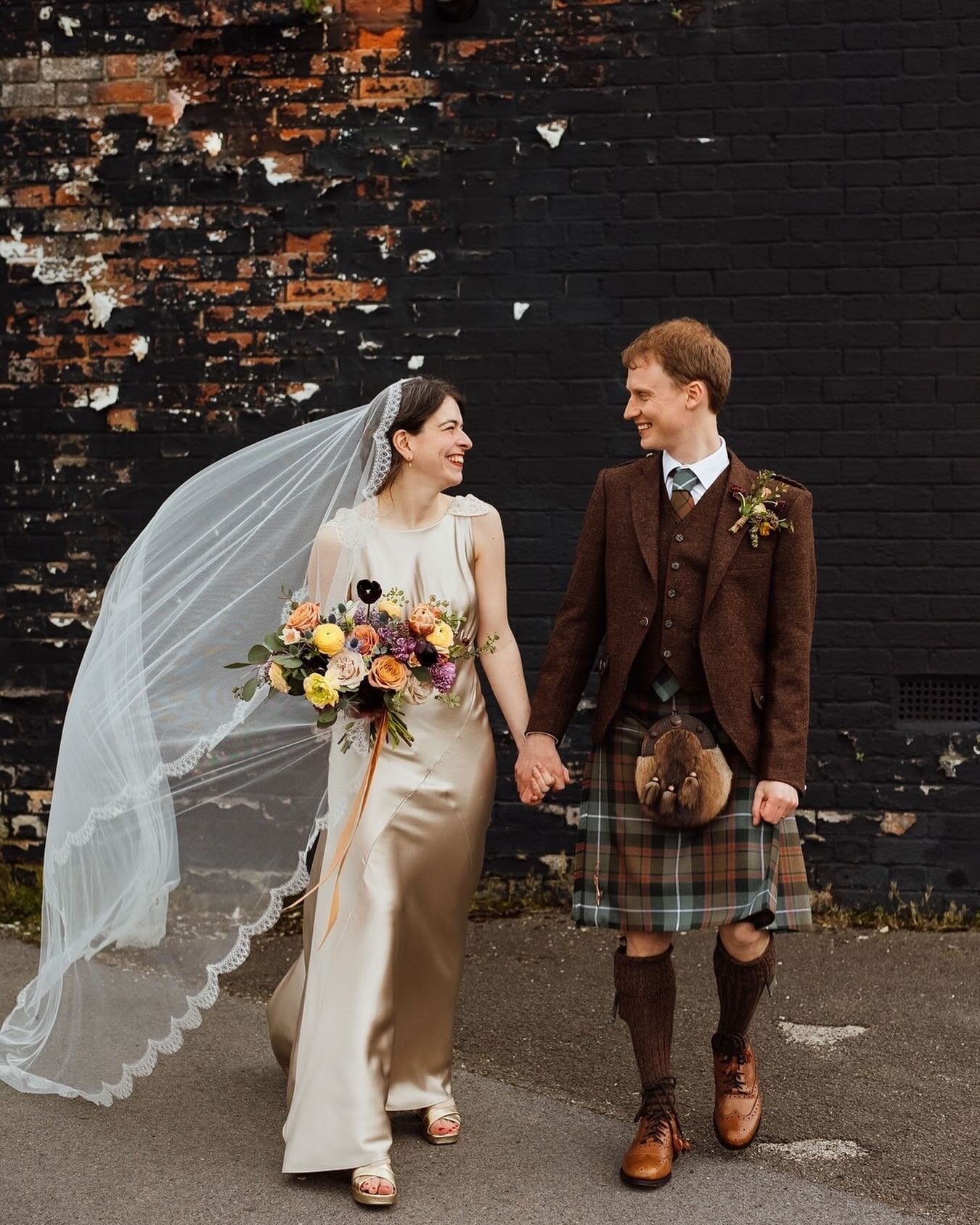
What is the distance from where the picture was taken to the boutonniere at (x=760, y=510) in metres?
3.71

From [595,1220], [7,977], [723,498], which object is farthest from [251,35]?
[595,1220]

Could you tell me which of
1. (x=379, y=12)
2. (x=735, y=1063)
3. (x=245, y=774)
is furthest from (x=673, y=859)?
(x=379, y=12)

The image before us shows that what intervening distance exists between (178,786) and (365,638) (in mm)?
808

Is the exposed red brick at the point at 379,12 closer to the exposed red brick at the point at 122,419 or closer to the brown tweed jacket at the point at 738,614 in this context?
the exposed red brick at the point at 122,419

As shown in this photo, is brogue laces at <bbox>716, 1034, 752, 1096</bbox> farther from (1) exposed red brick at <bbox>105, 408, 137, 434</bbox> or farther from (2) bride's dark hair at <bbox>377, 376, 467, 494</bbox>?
(1) exposed red brick at <bbox>105, 408, 137, 434</bbox>

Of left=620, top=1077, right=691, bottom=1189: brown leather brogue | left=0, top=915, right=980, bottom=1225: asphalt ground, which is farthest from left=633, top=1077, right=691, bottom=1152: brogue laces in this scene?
left=0, top=915, right=980, bottom=1225: asphalt ground

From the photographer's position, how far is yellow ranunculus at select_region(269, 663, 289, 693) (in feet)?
12.3

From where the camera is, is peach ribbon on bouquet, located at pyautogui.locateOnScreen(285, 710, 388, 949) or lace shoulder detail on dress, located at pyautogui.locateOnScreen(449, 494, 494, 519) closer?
peach ribbon on bouquet, located at pyautogui.locateOnScreen(285, 710, 388, 949)

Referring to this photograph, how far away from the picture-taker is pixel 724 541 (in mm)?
3719

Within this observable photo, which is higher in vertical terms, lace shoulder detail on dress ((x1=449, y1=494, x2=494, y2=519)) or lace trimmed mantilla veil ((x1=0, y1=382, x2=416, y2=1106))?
lace shoulder detail on dress ((x1=449, y1=494, x2=494, y2=519))

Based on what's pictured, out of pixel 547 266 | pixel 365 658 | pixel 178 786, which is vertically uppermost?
pixel 547 266

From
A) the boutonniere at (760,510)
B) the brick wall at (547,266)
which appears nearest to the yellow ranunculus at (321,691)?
the boutonniere at (760,510)

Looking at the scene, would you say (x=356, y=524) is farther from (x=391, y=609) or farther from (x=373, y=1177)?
(x=373, y=1177)

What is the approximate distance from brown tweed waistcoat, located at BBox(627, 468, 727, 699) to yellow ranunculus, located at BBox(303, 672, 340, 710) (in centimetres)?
82
